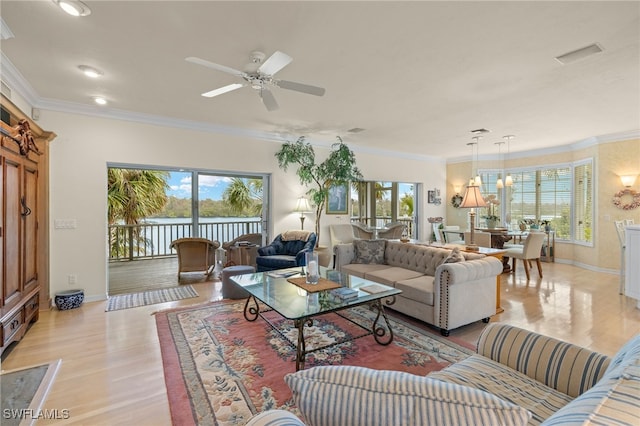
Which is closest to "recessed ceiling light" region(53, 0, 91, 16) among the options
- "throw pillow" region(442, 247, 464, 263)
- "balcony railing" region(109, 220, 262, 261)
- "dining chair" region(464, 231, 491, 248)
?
"throw pillow" region(442, 247, 464, 263)

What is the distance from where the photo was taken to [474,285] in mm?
3234

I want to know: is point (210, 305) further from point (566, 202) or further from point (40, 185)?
point (566, 202)

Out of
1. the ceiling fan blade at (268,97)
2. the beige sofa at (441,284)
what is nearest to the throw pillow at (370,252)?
the beige sofa at (441,284)

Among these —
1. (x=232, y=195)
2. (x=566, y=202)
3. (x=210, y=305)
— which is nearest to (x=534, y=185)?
(x=566, y=202)

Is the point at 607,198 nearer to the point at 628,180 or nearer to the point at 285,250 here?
the point at 628,180

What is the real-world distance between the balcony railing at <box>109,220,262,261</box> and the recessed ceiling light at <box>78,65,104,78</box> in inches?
141

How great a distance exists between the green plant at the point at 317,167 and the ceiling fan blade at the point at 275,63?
306 cm

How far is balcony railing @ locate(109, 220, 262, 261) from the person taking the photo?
656 centimetres

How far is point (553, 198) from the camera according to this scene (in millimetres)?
7270

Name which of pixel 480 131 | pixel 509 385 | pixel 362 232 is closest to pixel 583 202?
pixel 480 131

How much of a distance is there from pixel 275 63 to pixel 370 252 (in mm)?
2981

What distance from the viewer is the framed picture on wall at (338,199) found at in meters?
6.66

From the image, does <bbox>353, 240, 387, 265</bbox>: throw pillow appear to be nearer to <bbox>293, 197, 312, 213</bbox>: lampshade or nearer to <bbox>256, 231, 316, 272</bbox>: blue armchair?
<bbox>256, 231, 316, 272</bbox>: blue armchair

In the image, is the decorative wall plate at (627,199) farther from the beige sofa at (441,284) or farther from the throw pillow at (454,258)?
the throw pillow at (454,258)
